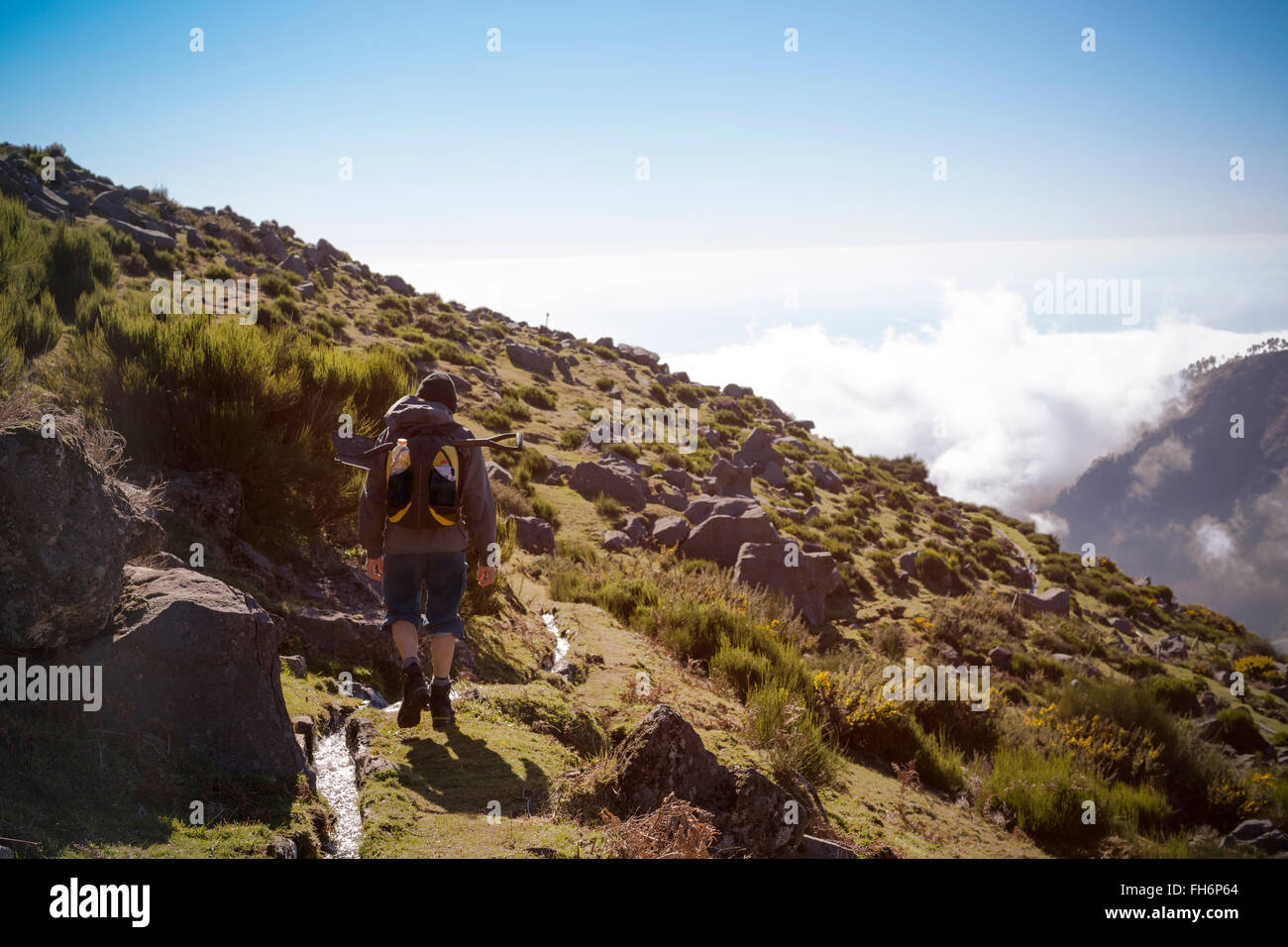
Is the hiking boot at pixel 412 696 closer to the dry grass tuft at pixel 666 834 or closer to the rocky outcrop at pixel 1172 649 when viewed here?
the dry grass tuft at pixel 666 834

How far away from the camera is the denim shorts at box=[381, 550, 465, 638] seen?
13.6 feet

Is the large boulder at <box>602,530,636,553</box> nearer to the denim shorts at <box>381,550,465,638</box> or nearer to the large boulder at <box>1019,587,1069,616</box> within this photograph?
the denim shorts at <box>381,550,465,638</box>

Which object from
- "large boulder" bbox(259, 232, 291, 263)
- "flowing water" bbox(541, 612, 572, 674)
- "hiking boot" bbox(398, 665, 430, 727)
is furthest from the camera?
"large boulder" bbox(259, 232, 291, 263)

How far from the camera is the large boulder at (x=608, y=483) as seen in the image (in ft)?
52.8

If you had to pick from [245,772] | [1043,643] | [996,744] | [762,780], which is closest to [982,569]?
[1043,643]

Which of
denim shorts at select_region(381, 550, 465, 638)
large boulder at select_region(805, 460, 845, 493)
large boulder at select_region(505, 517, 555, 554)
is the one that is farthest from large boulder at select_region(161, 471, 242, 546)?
large boulder at select_region(805, 460, 845, 493)

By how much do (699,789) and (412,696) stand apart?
6.19 ft

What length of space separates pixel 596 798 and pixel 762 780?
0.88 meters

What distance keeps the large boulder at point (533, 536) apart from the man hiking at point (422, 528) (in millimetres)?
6772

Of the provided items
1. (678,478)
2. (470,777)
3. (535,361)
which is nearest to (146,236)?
(535,361)

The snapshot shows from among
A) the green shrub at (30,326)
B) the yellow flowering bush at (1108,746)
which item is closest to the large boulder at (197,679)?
the green shrub at (30,326)

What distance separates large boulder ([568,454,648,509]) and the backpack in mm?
11743

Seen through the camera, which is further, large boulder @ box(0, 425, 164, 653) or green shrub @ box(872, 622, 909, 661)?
green shrub @ box(872, 622, 909, 661)

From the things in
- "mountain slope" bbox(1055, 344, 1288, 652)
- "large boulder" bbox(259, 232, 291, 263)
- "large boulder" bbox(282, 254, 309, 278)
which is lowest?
"mountain slope" bbox(1055, 344, 1288, 652)
